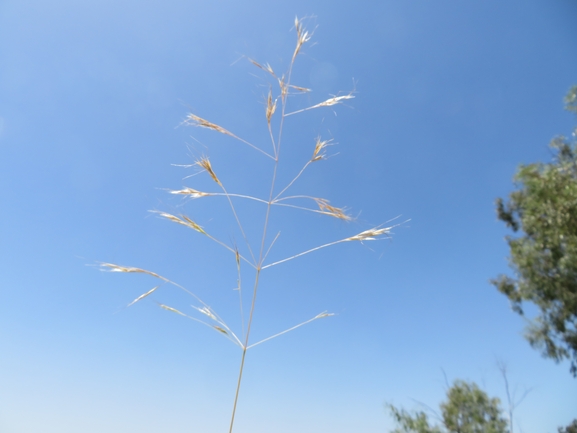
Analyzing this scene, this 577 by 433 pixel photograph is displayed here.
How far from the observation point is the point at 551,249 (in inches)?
306

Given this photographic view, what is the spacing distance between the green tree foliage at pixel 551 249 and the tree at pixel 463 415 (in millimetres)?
6409

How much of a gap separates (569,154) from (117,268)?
35.8ft

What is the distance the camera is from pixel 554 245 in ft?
24.5

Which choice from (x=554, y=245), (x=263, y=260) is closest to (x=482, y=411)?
(x=554, y=245)

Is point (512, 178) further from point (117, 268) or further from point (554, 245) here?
point (117, 268)

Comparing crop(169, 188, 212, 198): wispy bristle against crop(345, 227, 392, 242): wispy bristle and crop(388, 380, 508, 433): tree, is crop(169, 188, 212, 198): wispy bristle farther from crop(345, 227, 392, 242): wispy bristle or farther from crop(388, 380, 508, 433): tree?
crop(388, 380, 508, 433): tree

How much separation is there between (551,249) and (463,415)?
373 inches

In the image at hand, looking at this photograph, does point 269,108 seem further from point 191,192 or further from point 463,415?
point 463,415

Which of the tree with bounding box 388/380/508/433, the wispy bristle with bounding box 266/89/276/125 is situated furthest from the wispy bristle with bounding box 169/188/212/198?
the tree with bounding box 388/380/508/433

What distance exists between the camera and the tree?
12.9m

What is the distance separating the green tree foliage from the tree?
6409mm

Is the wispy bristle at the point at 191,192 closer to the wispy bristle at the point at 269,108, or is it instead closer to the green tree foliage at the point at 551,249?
the wispy bristle at the point at 269,108

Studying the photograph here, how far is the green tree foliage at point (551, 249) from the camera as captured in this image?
7.18 metres

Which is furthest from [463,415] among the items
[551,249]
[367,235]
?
[367,235]
